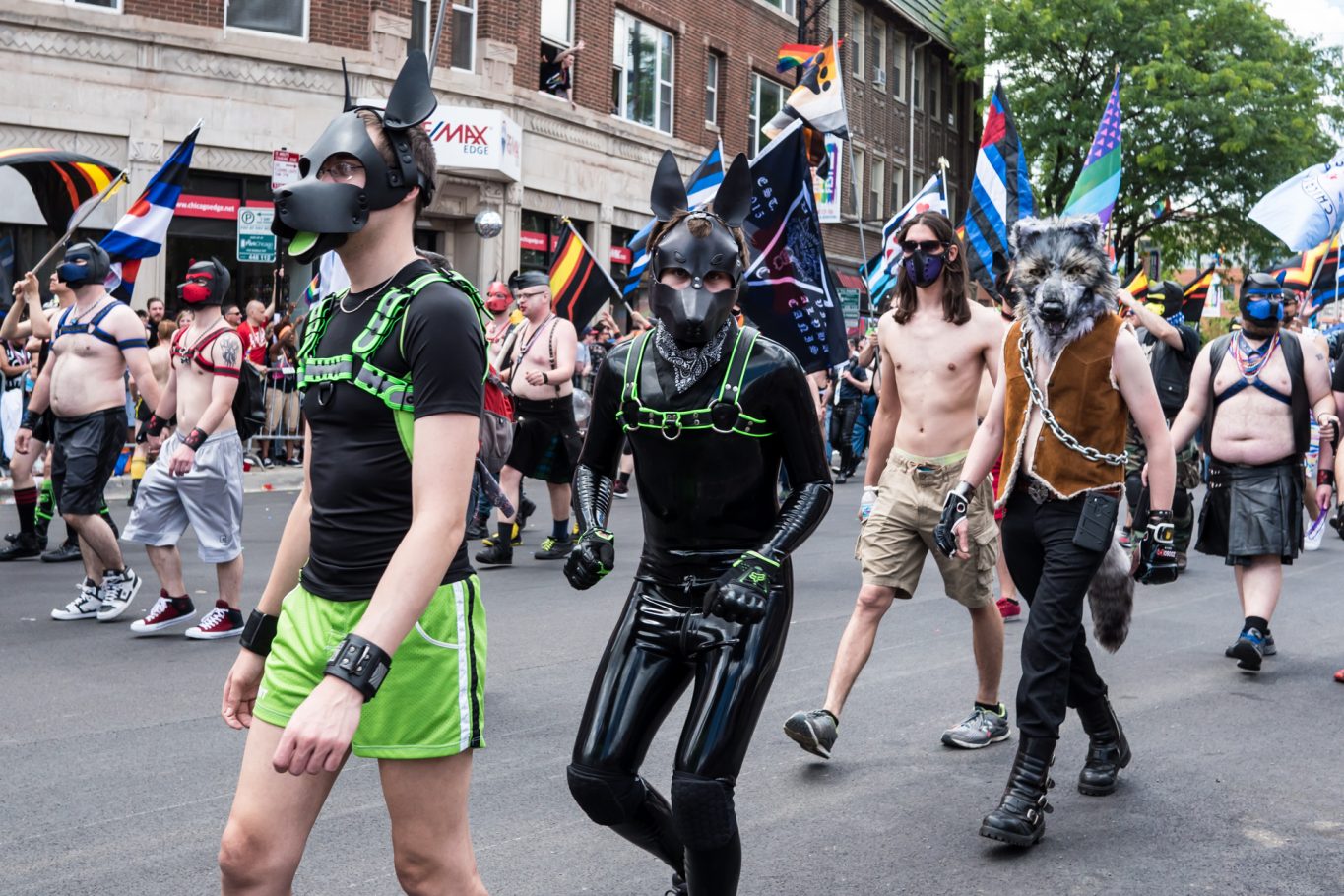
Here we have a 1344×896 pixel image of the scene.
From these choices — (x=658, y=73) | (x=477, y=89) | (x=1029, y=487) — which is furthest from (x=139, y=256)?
(x=658, y=73)

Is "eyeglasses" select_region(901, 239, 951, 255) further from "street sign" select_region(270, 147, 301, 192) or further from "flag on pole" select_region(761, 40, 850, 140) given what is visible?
"flag on pole" select_region(761, 40, 850, 140)

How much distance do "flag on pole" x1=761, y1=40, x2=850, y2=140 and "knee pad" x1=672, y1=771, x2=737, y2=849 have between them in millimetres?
14157

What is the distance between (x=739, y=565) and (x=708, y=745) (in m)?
0.42

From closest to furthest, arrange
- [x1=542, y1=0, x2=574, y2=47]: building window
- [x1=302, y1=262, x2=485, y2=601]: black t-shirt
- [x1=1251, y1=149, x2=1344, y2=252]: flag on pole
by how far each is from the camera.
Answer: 1. [x1=302, y1=262, x2=485, y2=601]: black t-shirt
2. [x1=1251, y1=149, x2=1344, y2=252]: flag on pole
3. [x1=542, y1=0, x2=574, y2=47]: building window

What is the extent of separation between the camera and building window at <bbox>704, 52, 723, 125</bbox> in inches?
1268

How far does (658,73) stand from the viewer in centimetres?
3016

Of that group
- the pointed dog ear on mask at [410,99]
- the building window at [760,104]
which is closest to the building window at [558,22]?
the building window at [760,104]

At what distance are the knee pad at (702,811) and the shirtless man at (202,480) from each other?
4.99m

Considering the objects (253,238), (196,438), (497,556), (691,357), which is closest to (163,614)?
(196,438)

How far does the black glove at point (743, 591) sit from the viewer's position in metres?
3.51

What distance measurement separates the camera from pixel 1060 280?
16.9 ft

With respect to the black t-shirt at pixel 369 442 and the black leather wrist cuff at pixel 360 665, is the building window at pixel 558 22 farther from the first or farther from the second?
the black leather wrist cuff at pixel 360 665

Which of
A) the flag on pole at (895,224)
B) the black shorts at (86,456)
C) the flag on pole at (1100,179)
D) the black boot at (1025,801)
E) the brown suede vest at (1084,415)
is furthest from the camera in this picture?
the flag on pole at (895,224)

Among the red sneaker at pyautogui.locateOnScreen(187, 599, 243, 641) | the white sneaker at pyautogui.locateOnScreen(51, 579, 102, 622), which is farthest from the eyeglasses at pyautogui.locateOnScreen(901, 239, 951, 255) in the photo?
the white sneaker at pyautogui.locateOnScreen(51, 579, 102, 622)
